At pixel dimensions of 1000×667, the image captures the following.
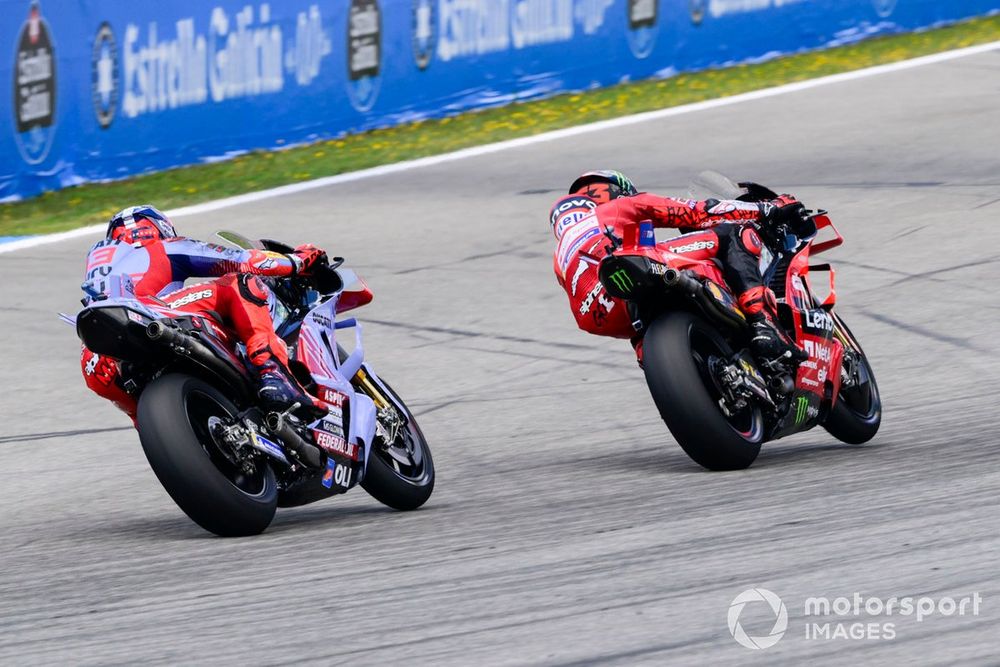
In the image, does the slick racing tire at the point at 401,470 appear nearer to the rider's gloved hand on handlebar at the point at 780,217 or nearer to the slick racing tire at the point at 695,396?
the slick racing tire at the point at 695,396

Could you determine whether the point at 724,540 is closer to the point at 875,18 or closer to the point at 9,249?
the point at 9,249

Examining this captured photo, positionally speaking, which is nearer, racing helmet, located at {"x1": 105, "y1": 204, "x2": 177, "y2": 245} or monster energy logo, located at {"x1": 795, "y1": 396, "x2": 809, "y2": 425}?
racing helmet, located at {"x1": 105, "y1": 204, "x2": 177, "y2": 245}

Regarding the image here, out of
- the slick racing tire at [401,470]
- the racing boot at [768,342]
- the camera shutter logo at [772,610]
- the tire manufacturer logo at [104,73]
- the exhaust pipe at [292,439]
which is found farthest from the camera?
the tire manufacturer logo at [104,73]

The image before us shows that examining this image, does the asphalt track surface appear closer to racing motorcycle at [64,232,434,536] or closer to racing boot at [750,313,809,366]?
racing motorcycle at [64,232,434,536]

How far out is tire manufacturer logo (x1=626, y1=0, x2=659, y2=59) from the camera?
747 inches

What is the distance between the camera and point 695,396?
21.1 feet

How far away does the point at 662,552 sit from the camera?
216 inches

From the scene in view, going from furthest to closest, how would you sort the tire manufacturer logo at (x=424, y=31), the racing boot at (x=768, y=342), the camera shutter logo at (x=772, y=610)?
the tire manufacturer logo at (x=424, y=31) < the racing boot at (x=768, y=342) < the camera shutter logo at (x=772, y=610)

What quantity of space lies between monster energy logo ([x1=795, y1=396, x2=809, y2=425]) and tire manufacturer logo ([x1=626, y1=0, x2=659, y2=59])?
12.4 metres

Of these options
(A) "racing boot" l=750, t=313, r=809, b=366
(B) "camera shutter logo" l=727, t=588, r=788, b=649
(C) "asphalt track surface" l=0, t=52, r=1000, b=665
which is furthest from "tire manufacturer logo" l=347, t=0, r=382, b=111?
(B) "camera shutter logo" l=727, t=588, r=788, b=649

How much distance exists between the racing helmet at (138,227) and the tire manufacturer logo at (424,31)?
36.2ft

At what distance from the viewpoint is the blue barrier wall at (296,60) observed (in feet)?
48.5

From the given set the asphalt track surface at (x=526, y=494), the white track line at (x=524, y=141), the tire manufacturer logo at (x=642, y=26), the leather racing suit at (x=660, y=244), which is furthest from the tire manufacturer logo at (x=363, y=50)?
the leather racing suit at (x=660, y=244)

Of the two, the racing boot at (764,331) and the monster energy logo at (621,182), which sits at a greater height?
the monster energy logo at (621,182)
